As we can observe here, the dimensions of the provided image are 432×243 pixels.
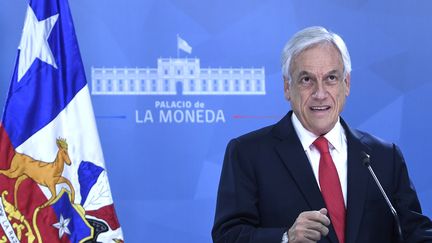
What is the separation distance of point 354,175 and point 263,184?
256 mm

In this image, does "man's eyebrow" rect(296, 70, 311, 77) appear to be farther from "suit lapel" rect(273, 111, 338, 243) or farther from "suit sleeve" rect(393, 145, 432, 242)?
"suit sleeve" rect(393, 145, 432, 242)

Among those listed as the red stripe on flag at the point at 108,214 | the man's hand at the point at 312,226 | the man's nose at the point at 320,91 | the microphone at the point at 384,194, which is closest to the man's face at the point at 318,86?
the man's nose at the point at 320,91

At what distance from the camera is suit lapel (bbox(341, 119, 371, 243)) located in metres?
1.84

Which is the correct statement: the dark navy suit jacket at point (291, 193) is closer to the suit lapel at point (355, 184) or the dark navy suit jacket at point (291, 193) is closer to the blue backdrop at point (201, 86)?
the suit lapel at point (355, 184)

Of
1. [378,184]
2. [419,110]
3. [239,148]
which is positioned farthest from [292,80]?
[419,110]

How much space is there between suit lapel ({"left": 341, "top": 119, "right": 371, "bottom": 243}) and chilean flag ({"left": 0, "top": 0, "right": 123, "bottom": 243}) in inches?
49.1

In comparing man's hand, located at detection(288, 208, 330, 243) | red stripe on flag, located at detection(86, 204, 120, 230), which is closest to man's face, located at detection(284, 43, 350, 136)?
→ man's hand, located at detection(288, 208, 330, 243)

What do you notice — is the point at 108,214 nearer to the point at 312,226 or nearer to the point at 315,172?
the point at 315,172

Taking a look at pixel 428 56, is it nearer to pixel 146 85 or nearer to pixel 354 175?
pixel 146 85

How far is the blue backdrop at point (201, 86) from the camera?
319 cm

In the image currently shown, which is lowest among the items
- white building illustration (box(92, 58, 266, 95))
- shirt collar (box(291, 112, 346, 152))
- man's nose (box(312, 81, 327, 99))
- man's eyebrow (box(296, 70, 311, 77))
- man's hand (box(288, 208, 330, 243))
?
man's hand (box(288, 208, 330, 243))

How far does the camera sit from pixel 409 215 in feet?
6.28

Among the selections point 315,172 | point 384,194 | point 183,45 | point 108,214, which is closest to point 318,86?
point 315,172

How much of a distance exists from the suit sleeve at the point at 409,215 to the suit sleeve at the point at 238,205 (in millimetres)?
399
